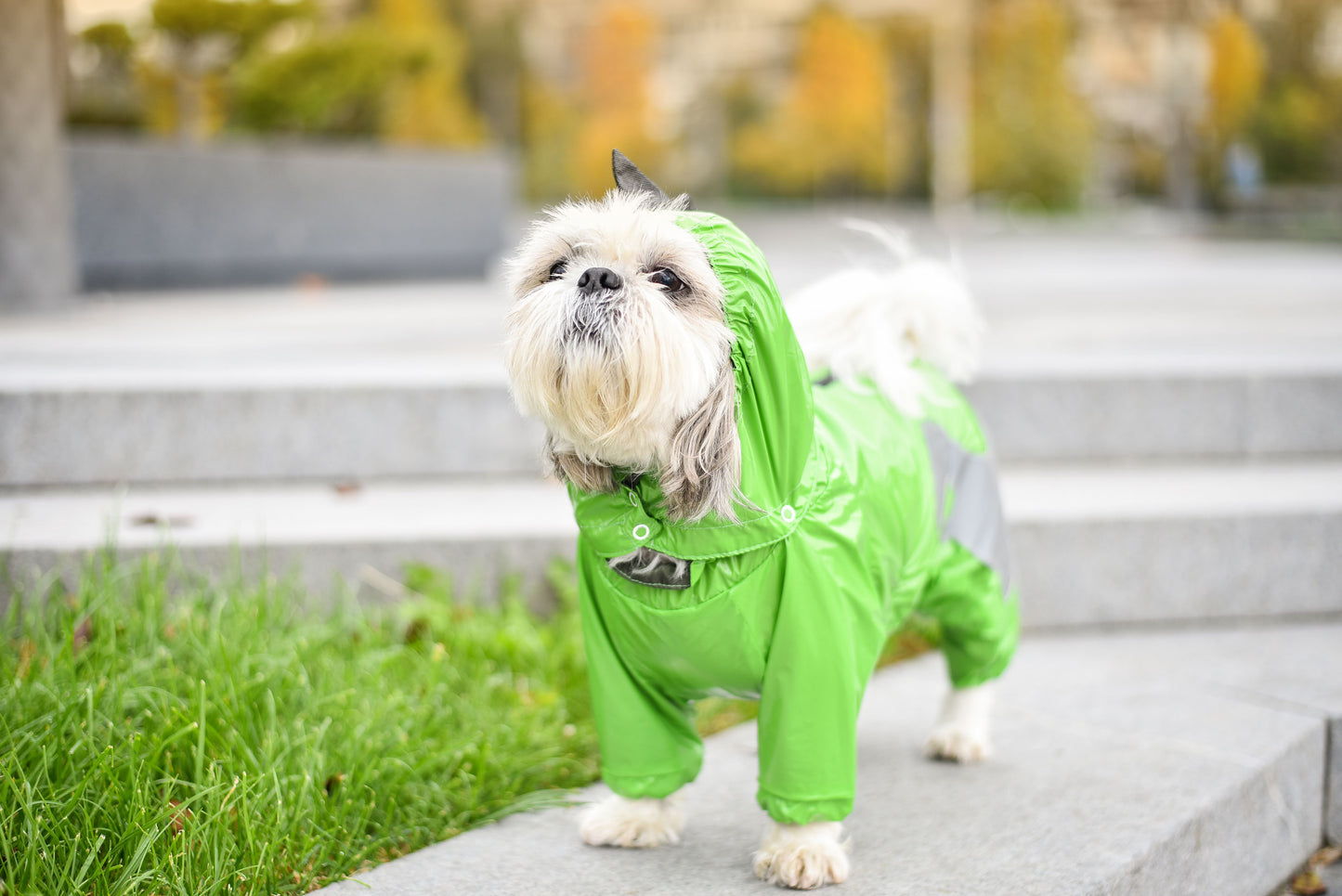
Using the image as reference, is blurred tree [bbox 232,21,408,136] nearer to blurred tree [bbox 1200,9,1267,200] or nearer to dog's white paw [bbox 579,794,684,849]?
dog's white paw [bbox 579,794,684,849]

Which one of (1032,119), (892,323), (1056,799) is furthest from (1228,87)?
(1056,799)

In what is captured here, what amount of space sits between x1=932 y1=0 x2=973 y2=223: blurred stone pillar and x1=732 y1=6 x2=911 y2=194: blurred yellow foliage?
75.4 inches

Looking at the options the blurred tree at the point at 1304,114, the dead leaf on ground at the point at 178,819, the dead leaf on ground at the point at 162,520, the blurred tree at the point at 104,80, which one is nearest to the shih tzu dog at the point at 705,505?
the dead leaf on ground at the point at 178,819

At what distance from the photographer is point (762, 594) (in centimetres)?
244

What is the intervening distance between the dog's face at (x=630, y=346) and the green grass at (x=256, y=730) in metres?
0.96

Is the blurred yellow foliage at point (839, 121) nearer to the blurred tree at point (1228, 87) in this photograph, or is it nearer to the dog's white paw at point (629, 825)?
the blurred tree at point (1228, 87)

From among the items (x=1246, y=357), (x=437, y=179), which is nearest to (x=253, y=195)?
(x=437, y=179)

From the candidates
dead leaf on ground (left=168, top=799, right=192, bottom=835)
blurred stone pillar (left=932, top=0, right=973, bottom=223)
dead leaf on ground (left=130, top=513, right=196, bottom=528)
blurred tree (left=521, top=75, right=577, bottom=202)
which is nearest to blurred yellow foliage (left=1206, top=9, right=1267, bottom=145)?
blurred stone pillar (left=932, top=0, right=973, bottom=223)

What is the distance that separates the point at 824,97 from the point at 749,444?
45200 mm

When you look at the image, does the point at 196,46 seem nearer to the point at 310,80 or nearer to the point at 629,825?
the point at 310,80

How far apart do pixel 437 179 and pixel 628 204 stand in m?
10.4

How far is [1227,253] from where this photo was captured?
58.0 ft

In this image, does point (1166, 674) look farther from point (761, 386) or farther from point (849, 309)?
point (761, 386)

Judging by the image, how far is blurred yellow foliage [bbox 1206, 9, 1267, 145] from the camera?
3716 cm
